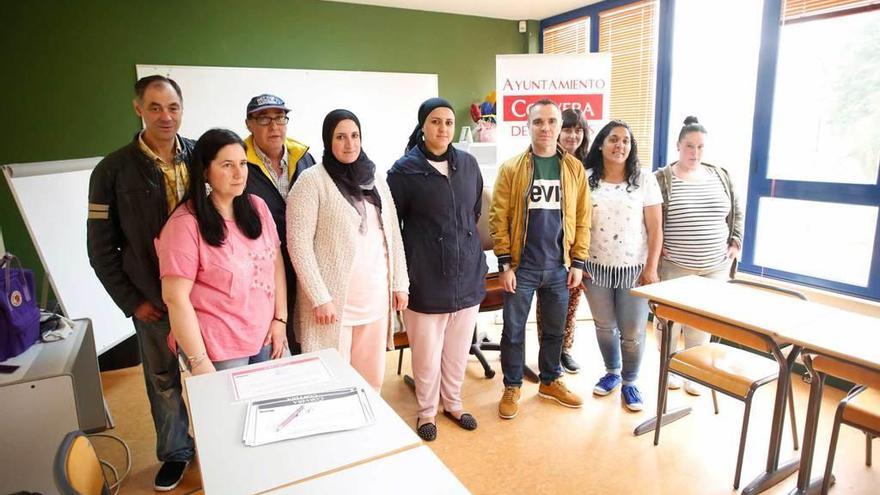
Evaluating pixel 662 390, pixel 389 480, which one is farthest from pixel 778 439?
pixel 389 480

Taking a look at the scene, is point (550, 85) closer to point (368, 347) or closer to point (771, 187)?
point (771, 187)

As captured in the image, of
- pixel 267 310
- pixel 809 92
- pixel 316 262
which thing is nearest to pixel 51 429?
pixel 267 310

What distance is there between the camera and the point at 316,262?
198cm

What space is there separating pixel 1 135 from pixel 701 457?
4509mm

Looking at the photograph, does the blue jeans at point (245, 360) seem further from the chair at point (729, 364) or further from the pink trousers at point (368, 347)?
the chair at point (729, 364)

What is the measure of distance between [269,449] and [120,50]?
366 centimetres

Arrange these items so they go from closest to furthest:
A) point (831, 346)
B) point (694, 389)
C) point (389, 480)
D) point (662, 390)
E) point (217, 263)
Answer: point (389, 480) < point (217, 263) < point (831, 346) < point (662, 390) < point (694, 389)

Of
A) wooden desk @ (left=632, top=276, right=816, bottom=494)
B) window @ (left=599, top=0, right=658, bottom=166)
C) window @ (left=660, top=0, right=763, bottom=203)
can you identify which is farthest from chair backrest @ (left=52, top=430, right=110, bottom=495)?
window @ (left=599, top=0, right=658, bottom=166)

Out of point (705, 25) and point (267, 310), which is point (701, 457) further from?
point (705, 25)

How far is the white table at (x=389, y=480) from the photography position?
1.04m

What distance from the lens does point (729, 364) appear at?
7.22ft

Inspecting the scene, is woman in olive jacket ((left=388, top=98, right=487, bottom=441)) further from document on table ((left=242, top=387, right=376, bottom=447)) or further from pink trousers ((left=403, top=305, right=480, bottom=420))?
document on table ((left=242, top=387, right=376, bottom=447))

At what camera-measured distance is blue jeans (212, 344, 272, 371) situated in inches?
68.2

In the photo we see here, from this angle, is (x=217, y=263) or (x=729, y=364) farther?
(x=729, y=364)
